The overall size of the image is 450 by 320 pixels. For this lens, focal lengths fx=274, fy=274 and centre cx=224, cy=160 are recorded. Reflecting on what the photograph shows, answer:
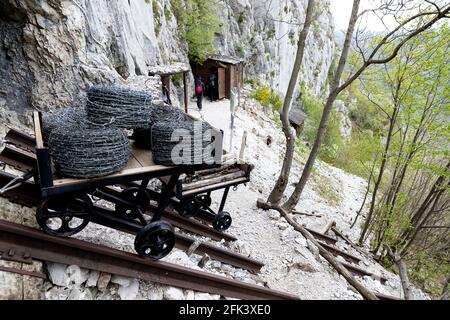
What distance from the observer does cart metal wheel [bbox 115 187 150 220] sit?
176 inches

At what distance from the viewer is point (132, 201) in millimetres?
4715

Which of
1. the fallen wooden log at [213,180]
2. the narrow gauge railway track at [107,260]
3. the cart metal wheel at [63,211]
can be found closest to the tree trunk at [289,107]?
the fallen wooden log at [213,180]

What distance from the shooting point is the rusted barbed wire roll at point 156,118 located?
13.3 ft

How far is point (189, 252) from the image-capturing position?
4.94 metres

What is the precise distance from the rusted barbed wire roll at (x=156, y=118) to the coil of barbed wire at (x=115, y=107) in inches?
12.3

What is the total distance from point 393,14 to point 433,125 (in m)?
4.59

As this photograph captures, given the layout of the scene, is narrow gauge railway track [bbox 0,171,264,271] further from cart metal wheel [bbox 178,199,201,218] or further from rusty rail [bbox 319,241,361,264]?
rusty rail [bbox 319,241,361,264]

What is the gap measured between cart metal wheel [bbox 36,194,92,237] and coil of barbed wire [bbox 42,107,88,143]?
818mm

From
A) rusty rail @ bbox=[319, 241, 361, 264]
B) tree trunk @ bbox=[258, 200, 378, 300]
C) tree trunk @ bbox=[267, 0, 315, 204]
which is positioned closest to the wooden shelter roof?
tree trunk @ bbox=[267, 0, 315, 204]

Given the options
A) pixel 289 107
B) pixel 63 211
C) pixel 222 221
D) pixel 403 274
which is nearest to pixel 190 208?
pixel 222 221

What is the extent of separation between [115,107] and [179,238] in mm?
2627

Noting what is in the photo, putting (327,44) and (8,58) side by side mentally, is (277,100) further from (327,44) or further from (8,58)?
(327,44)

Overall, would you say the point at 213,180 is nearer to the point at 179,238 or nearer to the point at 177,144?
the point at 179,238

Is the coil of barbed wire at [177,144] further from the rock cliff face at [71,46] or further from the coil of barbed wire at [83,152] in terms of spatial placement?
the rock cliff face at [71,46]
